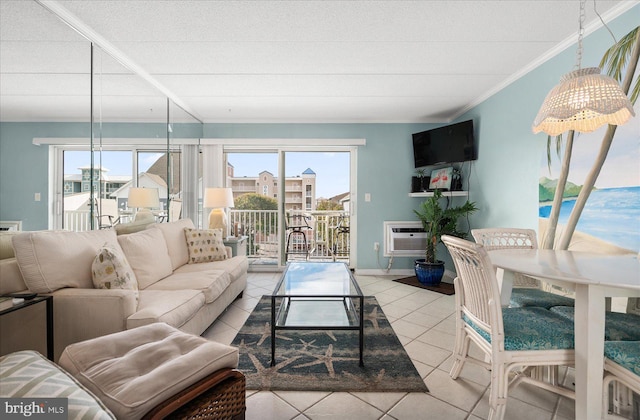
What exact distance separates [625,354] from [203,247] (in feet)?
10.6

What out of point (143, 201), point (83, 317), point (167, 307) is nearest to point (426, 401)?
point (167, 307)

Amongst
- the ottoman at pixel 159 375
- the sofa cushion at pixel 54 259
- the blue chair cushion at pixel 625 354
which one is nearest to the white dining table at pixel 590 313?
the blue chair cushion at pixel 625 354

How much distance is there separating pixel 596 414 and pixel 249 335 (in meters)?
2.16

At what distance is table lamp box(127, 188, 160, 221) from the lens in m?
2.94

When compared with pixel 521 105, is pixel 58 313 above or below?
below

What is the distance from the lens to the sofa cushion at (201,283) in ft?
7.63

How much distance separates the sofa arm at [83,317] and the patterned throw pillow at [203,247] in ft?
4.63

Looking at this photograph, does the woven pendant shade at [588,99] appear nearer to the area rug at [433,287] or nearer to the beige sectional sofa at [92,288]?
the area rug at [433,287]

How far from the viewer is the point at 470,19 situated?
2098 mm

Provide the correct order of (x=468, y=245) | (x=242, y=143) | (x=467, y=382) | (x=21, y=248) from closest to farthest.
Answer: (x=468, y=245) < (x=21, y=248) < (x=467, y=382) < (x=242, y=143)

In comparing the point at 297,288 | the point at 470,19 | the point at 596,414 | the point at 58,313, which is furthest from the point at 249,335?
the point at 470,19

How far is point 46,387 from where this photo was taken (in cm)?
86

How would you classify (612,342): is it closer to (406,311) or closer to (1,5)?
(406,311)

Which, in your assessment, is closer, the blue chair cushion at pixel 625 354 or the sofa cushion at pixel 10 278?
the blue chair cushion at pixel 625 354
